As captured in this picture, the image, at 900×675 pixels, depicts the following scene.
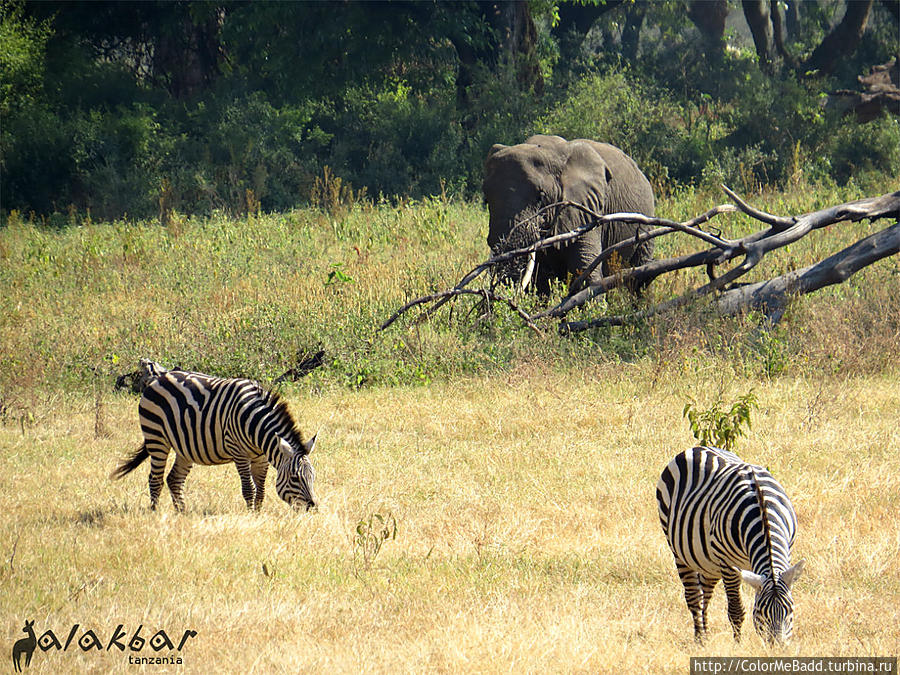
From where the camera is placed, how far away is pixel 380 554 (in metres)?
6.30

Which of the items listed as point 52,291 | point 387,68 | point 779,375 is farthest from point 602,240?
point 387,68

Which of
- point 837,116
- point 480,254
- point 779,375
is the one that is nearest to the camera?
point 779,375

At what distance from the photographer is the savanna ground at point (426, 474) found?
5191mm

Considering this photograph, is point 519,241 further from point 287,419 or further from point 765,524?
point 765,524

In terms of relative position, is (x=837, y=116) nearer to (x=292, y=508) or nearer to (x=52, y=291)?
(x=52, y=291)

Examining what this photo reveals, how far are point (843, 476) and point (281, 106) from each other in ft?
66.5

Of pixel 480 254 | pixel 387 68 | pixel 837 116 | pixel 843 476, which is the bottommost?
pixel 843 476

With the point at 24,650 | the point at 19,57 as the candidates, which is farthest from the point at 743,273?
the point at 19,57

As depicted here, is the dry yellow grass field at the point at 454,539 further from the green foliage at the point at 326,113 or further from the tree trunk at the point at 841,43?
the tree trunk at the point at 841,43

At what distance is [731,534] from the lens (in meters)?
4.77

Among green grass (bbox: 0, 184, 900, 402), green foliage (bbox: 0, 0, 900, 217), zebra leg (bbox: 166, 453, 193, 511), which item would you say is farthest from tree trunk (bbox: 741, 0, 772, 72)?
zebra leg (bbox: 166, 453, 193, 511)

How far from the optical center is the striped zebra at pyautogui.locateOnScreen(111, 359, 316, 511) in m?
6.61

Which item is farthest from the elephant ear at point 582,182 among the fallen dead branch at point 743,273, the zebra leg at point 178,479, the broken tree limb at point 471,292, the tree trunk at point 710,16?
the tree trunk at point 710,16

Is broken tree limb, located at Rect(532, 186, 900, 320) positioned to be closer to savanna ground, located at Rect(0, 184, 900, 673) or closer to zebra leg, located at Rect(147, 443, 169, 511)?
savanna ground, located at Rect(0, 184, 900, 673)
